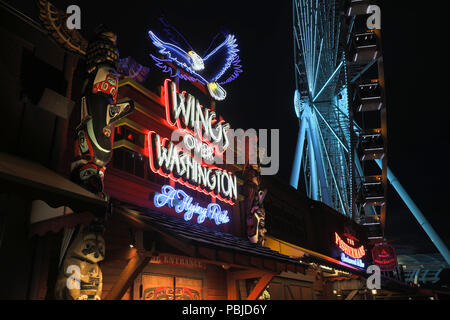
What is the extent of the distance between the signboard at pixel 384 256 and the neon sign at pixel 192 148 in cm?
1626

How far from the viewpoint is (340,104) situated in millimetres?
29719

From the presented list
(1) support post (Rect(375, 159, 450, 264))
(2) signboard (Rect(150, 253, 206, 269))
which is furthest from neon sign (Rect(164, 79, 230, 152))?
(1) support post (Rect(375, 159, 450, 264))

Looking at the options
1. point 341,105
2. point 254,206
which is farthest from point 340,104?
point 254,206

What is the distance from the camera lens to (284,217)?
16953 millimetres

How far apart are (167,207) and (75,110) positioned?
3180 millimetres

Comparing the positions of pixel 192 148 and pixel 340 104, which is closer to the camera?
pixel 192 148

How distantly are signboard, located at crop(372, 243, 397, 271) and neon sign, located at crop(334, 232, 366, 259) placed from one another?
0.83m

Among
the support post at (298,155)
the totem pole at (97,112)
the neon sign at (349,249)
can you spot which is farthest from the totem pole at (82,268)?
the neon sign at (349,249)

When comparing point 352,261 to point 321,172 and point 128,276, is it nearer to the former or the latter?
point 321,172

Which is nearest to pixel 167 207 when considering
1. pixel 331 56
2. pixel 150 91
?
pixel 150 91

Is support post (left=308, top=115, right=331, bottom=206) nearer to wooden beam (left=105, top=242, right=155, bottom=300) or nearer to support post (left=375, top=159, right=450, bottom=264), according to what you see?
support post (left=375, top=159, right=450, bottom=264)

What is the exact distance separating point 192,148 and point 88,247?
4.61m

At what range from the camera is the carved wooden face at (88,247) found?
6.77m

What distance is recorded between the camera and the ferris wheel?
21938 mm
